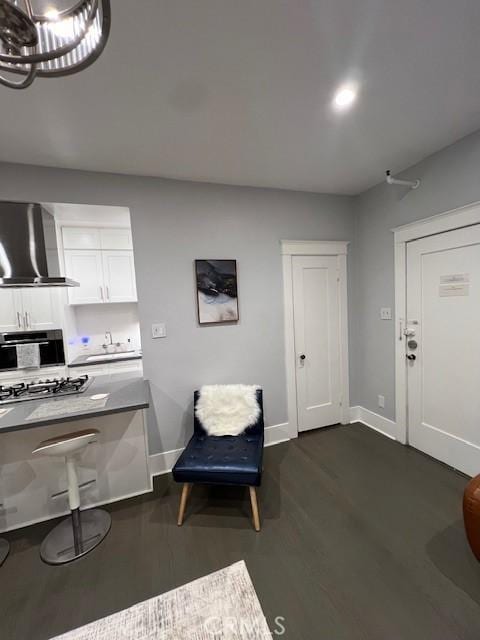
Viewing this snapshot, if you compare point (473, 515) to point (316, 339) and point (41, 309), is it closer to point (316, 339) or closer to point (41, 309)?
point (316, 339)

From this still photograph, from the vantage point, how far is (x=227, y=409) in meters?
2.46

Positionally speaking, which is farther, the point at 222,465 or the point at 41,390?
the point at 41,390

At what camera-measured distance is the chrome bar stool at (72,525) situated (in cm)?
169

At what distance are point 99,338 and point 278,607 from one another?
11.7ft

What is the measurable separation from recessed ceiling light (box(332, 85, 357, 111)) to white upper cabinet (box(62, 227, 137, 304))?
9.58 ft

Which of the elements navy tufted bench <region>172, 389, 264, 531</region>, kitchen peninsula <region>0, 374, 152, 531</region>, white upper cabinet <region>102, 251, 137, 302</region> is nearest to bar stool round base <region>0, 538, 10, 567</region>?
kitchen peninsula <region>0, 374, 152, 531</region>

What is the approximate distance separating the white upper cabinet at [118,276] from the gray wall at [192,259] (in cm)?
133

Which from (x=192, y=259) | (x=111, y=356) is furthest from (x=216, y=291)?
(x=111, y=356)

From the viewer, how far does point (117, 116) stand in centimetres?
163

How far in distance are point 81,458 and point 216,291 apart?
174 centimetres

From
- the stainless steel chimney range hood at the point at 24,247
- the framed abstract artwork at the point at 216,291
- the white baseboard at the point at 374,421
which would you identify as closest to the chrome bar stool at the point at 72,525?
the stainless steel chimney range hood at the point at 24,247

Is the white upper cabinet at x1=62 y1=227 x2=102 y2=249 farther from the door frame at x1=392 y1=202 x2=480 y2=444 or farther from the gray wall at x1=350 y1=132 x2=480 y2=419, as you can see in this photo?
the door frame at x1=392 y1=202 x2=480 y2=444

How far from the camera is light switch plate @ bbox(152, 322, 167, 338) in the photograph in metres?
2.51

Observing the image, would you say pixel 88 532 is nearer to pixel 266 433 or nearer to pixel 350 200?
pixel 266 433
